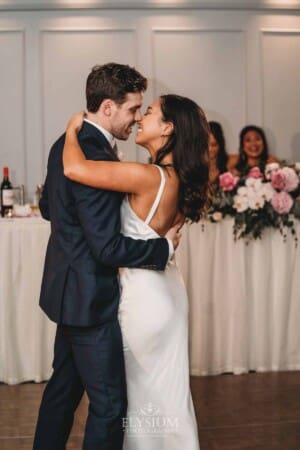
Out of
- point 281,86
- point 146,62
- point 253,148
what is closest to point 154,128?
point 253,148

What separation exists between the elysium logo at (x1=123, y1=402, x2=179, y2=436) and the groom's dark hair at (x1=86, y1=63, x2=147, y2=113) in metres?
0.99

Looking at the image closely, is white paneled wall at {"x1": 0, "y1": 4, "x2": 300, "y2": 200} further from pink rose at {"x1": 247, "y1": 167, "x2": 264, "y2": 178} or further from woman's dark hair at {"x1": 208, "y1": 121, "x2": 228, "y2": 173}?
pink rose at {"x1": 247, "y1": 167, "x2": 264, "y2": 178}

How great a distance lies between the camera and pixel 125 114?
202cm

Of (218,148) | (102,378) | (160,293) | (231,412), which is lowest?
(231,412)

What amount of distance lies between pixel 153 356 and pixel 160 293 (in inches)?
8.3

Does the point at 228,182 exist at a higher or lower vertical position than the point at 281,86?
lower

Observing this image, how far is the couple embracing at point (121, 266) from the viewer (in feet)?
6.48

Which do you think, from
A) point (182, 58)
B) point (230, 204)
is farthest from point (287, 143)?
point (230, 204)

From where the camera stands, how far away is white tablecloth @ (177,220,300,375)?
3.81 metres

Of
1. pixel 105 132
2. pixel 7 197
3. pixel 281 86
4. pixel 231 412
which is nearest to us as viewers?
pixel 105 132

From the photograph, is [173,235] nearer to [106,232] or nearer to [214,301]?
[106,232]

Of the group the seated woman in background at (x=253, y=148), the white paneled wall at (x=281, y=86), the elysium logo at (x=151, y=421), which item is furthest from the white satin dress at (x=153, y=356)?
the white paneled wall at (x=281, y=86)

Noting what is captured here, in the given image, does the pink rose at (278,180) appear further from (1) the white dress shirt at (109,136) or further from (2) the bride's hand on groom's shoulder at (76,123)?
(2) the bride's hand on groom's shoulder at (76,123)

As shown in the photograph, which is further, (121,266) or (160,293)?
(160,293)
